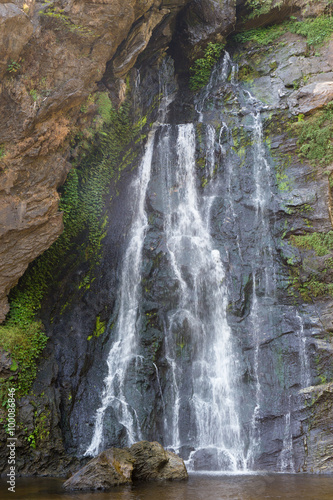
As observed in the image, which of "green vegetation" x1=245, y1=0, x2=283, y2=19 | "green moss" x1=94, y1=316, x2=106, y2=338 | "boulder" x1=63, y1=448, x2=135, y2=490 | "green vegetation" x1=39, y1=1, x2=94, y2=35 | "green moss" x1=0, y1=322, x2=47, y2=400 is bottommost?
"boulder" x1=63, y1=448, x2=135, y2=490

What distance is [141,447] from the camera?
338 inches

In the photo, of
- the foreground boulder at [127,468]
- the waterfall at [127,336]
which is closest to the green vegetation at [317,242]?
the waterfall at [127,336]

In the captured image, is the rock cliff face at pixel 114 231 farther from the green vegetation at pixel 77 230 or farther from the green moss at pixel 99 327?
the green vegetation at pixel 77 230

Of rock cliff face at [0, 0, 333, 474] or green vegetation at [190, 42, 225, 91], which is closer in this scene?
rock cliff face at [0, 0, 333, 474]

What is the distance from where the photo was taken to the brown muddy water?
22.3 feet

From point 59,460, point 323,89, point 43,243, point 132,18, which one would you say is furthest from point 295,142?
point 59,460

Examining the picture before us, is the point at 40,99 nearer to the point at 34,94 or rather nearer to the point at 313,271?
the point at 34,94

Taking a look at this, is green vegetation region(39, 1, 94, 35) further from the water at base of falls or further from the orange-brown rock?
the water at base of falls

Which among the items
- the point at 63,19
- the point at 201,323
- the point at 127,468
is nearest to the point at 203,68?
the point at 63,19

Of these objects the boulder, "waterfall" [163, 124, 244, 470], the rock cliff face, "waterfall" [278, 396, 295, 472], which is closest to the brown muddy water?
the boulder

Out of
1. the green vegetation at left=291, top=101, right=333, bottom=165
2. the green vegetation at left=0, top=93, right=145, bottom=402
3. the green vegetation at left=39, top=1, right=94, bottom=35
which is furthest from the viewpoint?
the green vegetation at left=291, top=101, right=333, bottom=165

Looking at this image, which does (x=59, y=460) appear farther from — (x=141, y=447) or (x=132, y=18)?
(x=132, y=18)

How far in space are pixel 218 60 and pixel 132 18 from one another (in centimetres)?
581

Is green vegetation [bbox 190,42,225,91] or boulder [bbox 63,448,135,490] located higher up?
green vegetation [bbox 190,42,225,91]
